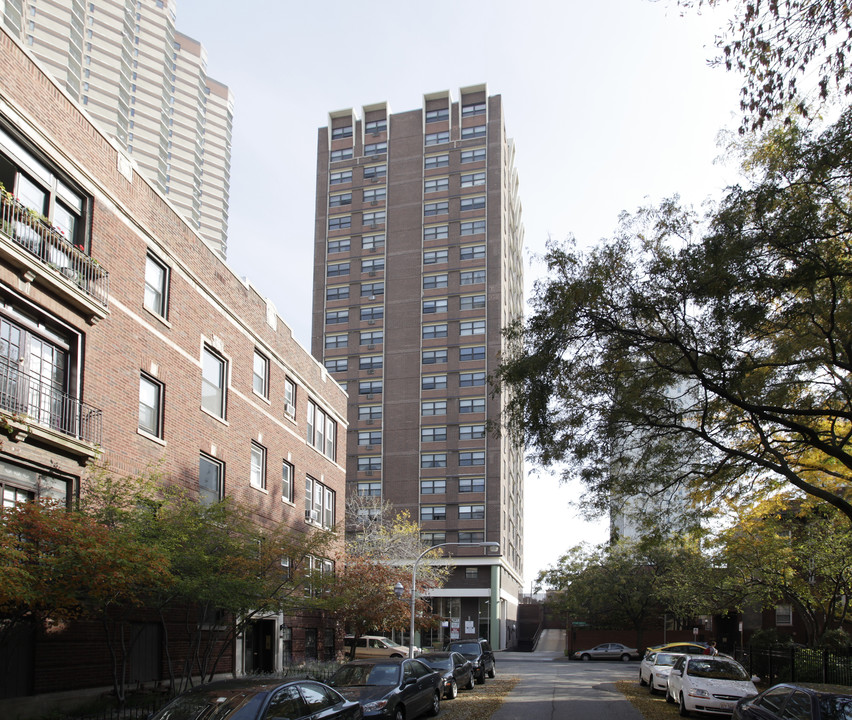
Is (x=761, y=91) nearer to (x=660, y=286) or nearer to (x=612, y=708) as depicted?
(x=660, y=286)

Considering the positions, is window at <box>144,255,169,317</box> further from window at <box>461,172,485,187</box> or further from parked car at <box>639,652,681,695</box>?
window at <box>461,172,485,187</box>

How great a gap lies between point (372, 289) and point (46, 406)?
63.5 metres

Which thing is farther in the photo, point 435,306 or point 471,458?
point 435,306

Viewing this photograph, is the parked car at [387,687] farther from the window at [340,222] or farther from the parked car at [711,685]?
the window at [340,222]

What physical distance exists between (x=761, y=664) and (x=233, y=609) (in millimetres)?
20113

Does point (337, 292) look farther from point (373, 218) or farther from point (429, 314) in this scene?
point (429, 314)

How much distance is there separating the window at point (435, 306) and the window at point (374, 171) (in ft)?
47.4

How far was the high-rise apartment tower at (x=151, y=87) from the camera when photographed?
4031 inches

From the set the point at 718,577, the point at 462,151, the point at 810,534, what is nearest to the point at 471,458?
the point at 462,151

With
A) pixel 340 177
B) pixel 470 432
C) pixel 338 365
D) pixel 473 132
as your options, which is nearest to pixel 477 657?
pixel 470 432

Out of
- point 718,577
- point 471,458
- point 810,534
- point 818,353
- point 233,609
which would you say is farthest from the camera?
point 471,458

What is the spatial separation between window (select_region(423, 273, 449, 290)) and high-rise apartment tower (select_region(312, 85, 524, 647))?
95 millimetres

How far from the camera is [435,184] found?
80.7 meters

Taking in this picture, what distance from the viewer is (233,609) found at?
18406 millimetres
